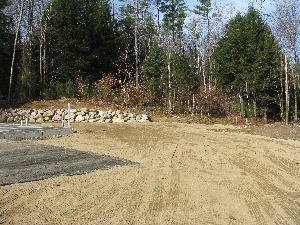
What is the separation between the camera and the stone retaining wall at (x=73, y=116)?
71.6 ft

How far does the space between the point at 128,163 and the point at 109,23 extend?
76.8 ft

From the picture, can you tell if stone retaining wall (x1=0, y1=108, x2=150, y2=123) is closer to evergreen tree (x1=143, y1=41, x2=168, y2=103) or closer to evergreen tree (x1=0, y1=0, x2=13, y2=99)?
evergreen tree (x1=143, y1=41, x2=168, y2=103)

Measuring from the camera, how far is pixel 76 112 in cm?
2209

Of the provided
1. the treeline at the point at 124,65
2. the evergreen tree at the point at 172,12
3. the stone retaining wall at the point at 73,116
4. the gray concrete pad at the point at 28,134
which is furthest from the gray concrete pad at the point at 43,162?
the evergreen tree at the point at 172,12

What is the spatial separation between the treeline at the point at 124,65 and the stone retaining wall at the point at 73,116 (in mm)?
3249

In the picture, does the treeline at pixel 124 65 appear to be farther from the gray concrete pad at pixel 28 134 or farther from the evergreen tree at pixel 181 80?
the gray concrete pad at pixel 28 134

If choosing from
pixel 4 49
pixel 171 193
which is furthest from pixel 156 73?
pixel 171 193

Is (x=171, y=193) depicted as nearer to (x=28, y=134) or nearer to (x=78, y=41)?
(x=28, y=134)

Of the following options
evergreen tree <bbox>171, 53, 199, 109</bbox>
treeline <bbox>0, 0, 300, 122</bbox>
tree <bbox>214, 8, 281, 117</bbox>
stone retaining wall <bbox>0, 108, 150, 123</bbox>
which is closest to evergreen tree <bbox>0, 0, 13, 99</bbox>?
treeline <bbox>0, 0, 300, 122</bbox>

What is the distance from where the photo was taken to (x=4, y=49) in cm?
2797

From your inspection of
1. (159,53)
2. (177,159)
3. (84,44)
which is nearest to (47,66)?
(84,44)

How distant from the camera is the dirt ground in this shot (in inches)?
215

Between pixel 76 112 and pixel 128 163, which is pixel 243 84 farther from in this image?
pixel 128 163

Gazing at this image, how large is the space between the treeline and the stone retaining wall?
10.7 ft
